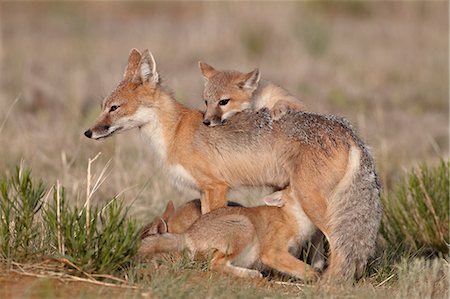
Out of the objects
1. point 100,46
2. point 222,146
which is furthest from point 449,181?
point 100,46

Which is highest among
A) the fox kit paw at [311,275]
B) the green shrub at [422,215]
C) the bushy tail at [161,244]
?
the bushy tail at [161,244]

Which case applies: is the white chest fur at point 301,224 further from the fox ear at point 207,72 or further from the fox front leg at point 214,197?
the fox ear at point 207,72

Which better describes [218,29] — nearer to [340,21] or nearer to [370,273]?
[340,21]

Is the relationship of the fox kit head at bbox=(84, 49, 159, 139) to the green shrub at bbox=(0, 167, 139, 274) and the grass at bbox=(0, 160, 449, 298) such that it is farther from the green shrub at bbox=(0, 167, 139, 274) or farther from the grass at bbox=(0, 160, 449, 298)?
the green shrub at bbox=(0, 167, 139, 274)

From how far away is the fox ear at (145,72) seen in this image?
7.59 m

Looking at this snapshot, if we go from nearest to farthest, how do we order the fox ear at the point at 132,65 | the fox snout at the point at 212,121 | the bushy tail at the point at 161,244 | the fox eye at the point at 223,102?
the bushy tail at the point at 161,244
the fox snout at the point at 212,121
the fox ear at the point at 132,65
the fox eye at the point at 223,102

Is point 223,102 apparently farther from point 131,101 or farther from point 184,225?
point 184,225

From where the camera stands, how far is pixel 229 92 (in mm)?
8109

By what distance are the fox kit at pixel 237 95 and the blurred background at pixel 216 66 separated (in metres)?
0.85

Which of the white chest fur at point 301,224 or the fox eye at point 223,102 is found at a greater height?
the fox eye at point 223,102

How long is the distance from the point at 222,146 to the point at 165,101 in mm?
740

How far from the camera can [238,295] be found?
19.2 ft

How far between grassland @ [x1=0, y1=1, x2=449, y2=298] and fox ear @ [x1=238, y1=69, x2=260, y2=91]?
774 mm

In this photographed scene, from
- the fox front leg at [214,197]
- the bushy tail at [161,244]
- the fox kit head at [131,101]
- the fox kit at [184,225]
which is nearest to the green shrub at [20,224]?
the bushy tail at [161,244]
